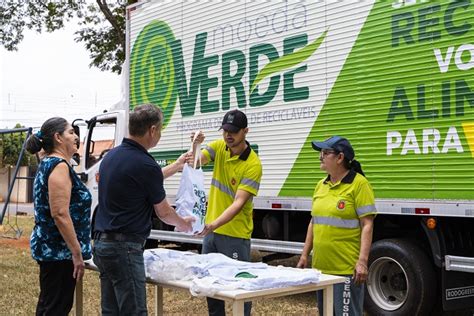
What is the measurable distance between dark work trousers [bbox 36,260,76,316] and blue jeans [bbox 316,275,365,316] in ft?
5.33

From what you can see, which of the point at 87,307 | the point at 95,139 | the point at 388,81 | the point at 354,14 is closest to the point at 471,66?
the point at 388,81

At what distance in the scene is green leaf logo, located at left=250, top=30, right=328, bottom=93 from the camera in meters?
7.02

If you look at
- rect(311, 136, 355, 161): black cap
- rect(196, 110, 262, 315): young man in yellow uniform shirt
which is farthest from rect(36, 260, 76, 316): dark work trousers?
rect(311, 136, 355, 161): black cap

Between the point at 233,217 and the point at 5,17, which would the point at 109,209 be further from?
the point at 5,17

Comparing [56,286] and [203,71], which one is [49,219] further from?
[203,71]

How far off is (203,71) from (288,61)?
142cm

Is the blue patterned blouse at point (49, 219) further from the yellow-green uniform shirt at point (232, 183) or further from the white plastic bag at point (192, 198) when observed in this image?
the yellow-green uniform shirt at point (232, 183)

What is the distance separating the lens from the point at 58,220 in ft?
12.9

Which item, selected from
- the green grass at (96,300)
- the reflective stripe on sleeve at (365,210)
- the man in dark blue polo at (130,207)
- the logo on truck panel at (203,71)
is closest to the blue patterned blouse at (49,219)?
the man in dark blue polo at (130,207)

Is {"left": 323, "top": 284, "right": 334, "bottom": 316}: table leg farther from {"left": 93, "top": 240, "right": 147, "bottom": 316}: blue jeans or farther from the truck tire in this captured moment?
the truck tire

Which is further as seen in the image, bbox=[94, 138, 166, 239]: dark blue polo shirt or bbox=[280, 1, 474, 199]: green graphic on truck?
bbox=[280, 1, 474, 199]: green graphic on truck

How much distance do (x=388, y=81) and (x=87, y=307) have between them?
3976 millimetres

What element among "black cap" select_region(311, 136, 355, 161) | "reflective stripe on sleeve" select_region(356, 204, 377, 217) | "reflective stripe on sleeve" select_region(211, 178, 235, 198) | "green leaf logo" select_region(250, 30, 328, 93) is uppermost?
"green leaf logo" select_region(250, 30, 328, 93)

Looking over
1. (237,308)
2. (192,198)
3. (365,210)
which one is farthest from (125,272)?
(365,210)
